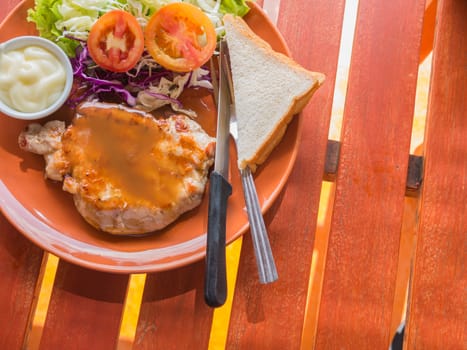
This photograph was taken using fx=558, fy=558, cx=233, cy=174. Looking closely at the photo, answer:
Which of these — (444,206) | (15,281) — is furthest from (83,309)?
(444,206)

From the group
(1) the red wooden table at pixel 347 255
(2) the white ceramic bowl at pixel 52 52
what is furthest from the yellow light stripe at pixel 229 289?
(2) the white ceramic bowl at pixel 52 52

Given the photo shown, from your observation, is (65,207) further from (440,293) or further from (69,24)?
(440,293)

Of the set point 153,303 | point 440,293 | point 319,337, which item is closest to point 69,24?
point 153,303

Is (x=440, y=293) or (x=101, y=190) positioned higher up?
(x=101, y=190)

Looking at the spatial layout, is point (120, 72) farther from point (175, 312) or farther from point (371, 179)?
point (371, 179)

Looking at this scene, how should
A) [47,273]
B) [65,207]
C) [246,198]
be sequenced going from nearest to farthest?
1. [246,198]
2. [65,207]
3. [47,273]

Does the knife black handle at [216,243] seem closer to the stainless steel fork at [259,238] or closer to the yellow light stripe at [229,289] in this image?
the stainless steel fork at [259,238]

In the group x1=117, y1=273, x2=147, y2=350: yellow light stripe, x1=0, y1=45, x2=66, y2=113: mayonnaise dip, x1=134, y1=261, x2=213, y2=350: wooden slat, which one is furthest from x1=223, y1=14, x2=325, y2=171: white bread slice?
x1=117, y1=273, x2=147, y2=350: yellow light stripe
